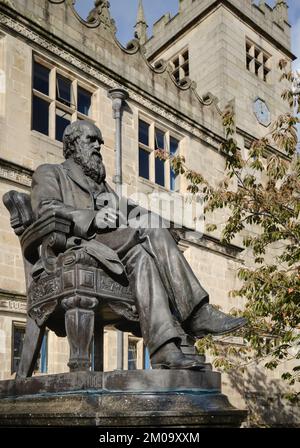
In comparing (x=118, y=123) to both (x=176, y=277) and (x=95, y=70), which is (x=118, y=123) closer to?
(x=95, y=70)

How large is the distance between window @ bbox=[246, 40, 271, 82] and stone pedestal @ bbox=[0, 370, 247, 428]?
2015 cm

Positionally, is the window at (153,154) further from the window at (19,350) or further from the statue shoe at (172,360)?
the statue shoe at (172,360)

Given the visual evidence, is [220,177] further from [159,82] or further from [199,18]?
[199,18]

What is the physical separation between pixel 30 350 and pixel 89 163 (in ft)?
5.46

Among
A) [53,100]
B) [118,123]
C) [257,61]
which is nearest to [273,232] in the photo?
[118,123]

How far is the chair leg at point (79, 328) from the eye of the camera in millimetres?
4359

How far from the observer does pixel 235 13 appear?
74.1 feet

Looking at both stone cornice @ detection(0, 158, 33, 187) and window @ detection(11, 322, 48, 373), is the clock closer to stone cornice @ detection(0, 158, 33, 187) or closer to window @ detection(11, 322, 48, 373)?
stone cornice @ detection(0, 158, 33, 187)

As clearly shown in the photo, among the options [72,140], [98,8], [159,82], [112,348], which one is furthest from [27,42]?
[72,140]

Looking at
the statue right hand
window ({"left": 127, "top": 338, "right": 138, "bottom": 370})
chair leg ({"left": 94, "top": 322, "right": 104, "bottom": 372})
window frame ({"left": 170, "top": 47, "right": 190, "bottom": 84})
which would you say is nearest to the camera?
the statue right hand

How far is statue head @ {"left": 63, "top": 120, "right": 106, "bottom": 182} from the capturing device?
5445 millimetres

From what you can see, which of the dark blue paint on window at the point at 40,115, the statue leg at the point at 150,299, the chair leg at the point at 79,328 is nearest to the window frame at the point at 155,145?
the dark blue paint on window at the point at 40,115

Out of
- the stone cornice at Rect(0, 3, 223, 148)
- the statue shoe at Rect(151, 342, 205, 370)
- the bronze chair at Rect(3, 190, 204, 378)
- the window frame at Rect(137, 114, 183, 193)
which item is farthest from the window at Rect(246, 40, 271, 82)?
the statue shoe at Rect(151, 342, 205, 370)

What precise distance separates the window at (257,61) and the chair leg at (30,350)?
19551mm
